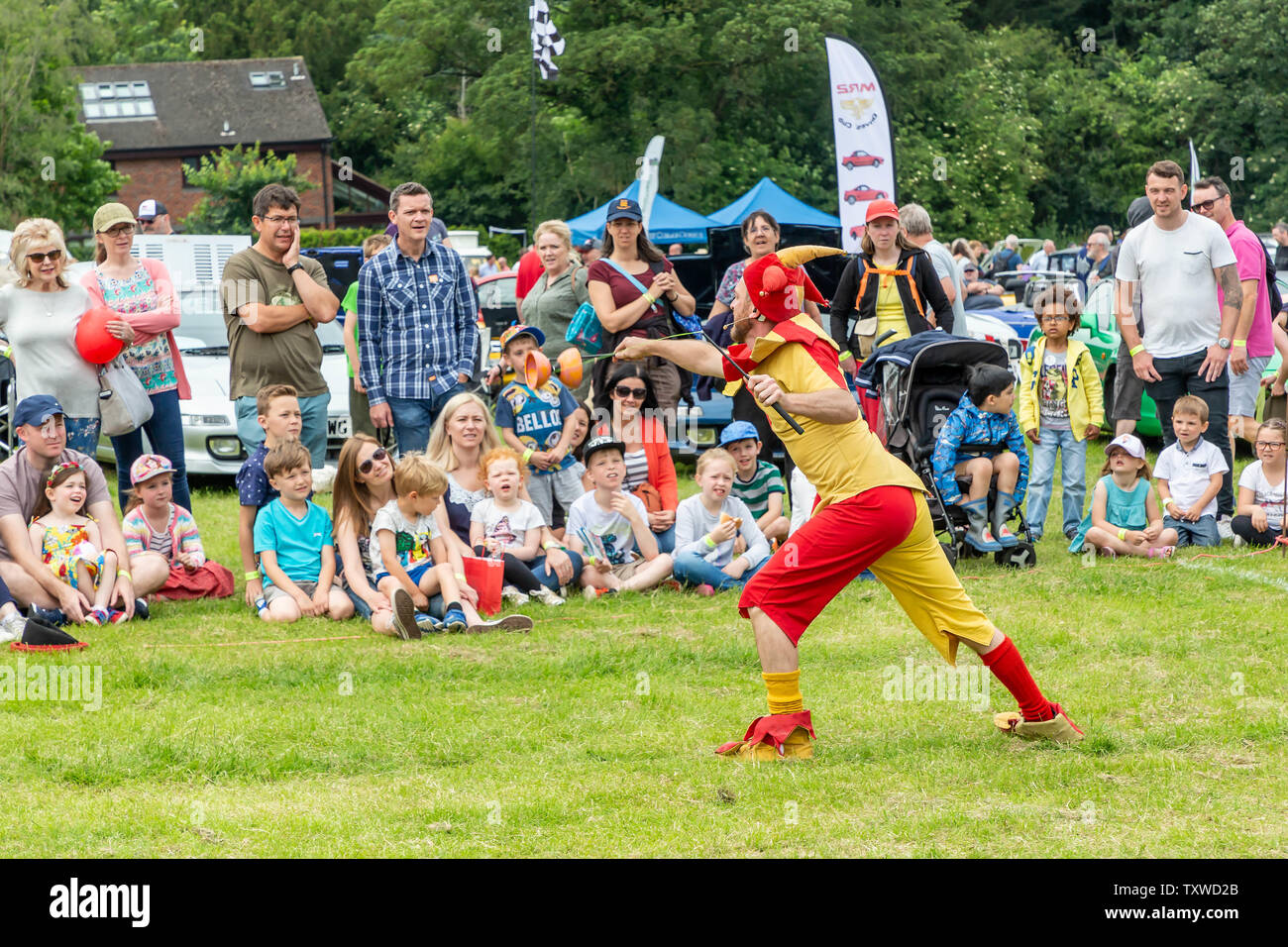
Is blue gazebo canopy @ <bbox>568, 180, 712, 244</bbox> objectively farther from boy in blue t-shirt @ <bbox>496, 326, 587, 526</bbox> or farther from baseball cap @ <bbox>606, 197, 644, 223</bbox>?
boy in blue t-shirt @ <bbox>496, 326, 587, 526</bbox>

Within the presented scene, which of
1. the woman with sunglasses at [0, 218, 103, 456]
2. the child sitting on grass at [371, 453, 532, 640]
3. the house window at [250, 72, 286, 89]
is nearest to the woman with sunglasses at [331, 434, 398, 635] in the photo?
the child sitting on grass at [371, 453, 532, 640]

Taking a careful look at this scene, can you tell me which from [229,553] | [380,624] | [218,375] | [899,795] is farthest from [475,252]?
[899,795]

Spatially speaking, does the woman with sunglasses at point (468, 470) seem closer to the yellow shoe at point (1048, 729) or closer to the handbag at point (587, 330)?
the handbag at point (587, 330)

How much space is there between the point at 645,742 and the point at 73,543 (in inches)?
151

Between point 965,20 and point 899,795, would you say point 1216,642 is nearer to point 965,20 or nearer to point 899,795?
point 899,795

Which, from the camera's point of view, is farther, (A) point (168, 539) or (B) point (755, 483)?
(B) point (755, 483)

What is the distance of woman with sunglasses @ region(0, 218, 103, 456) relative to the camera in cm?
853

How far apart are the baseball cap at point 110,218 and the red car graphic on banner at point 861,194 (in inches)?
346

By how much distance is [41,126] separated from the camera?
4275 centimetres

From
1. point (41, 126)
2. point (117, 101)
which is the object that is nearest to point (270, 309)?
point (41, 126)

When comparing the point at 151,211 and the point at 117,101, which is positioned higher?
the point at 117,101

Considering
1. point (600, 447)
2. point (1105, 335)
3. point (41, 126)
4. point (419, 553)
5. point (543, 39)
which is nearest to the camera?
point (419, 553)

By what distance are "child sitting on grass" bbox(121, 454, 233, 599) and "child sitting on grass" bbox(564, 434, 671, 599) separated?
7.04 ft

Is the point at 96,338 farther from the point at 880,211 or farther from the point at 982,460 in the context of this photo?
the point at 982,460
